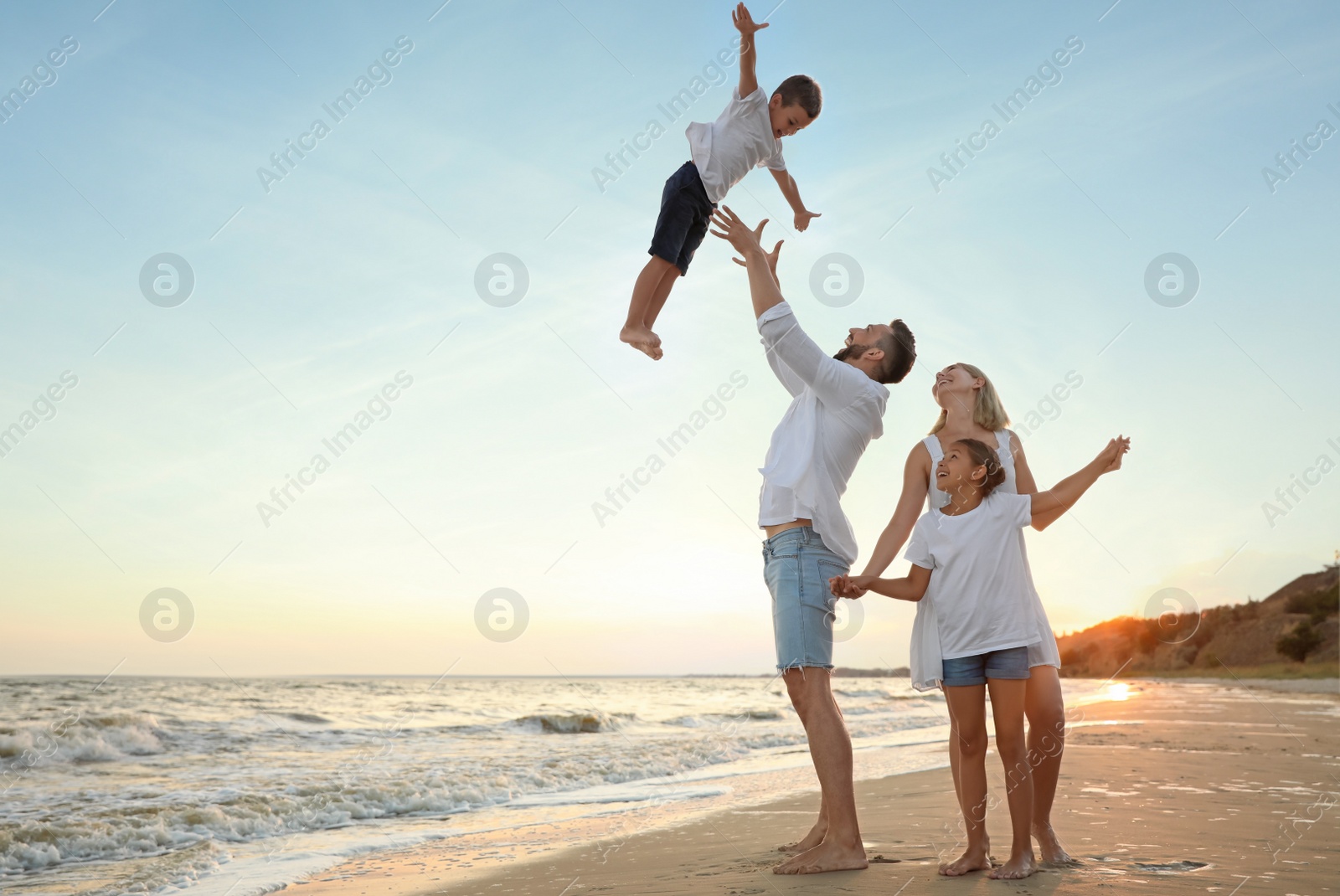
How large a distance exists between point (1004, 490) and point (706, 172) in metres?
1.75

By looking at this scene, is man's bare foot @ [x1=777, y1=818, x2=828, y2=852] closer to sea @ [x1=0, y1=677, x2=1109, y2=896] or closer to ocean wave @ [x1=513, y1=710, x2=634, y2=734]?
sea @ [x1=0, y1=677, x2=1109, y2=896]

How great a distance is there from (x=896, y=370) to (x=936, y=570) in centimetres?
84

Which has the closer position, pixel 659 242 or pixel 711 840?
pixel 659 242

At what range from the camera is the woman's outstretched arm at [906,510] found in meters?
3.14

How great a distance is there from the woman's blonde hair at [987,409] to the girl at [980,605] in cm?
23

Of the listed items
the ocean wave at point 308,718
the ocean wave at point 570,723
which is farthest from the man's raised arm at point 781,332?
the ocean wave at point 308,718

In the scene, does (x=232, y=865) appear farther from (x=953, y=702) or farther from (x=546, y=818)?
(x=953, y=702)

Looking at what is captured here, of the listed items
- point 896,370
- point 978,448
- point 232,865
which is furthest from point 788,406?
point 232,865

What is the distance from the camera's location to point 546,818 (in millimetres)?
6312

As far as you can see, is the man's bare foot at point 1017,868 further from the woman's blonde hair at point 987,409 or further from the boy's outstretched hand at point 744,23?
the boy's outstretched hand at point 744,23

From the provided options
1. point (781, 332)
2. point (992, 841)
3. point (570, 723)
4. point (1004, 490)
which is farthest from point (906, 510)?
point (570, 723)

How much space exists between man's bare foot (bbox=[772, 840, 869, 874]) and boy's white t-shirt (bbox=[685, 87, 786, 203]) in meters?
2.57

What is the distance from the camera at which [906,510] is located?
329 cm

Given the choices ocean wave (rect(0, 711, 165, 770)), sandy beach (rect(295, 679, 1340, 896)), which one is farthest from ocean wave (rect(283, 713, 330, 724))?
sandy beach (rect(295, 679, 1340, 896))
